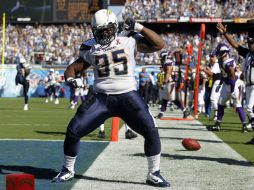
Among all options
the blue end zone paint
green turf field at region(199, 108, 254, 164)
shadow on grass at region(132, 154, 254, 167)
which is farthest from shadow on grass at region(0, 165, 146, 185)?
green turf field at region(199, 108, 254, 164)

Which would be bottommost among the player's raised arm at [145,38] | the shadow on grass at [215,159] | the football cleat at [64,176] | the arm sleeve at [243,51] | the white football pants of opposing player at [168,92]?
the white football pants of opposing player at [168,92]

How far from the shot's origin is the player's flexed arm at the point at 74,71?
6607 mm

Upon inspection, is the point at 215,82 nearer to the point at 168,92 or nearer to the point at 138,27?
the point at 168,92

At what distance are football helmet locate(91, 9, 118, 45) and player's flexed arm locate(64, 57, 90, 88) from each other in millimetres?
431

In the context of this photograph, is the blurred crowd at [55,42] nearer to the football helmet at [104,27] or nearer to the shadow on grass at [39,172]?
the shadow on grass at [39,172]

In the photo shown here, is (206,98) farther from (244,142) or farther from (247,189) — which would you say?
(247,189)

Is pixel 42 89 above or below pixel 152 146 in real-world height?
below

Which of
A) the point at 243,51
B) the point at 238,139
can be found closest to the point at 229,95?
the point at 238,139

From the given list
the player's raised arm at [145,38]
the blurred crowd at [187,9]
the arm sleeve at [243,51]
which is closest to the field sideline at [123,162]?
the player's raised arm at [145,38]

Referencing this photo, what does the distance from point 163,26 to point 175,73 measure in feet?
80.6

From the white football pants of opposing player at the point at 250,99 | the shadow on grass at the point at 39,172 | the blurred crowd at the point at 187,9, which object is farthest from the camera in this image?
the blurred crowd at the point at 187,9

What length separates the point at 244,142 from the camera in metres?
10.9

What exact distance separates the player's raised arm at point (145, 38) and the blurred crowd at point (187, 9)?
35552 mm

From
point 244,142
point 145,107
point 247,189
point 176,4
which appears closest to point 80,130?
point 145,107
